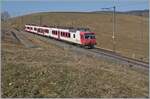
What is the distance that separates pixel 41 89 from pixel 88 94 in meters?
1.86

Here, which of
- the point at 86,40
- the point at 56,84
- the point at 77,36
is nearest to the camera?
the point at 56,84

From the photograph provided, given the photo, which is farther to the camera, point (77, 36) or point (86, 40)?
point (77, 36)

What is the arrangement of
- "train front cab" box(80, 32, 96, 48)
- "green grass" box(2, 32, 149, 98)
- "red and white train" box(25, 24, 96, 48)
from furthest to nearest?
"red and white train" box(25, 24, 96, 48) < "train front cab" box(80, 32, 96, 48) < "green grass" box(2, 32, 149, 98)

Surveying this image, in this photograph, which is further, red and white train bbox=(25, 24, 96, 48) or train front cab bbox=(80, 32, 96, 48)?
red and white train bbox=(25, 24, 96, 48)

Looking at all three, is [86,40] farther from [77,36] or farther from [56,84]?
[56,84]

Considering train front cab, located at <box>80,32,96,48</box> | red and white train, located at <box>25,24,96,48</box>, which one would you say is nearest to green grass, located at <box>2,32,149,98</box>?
train front cab, located at <box>80,32,96,48</box>

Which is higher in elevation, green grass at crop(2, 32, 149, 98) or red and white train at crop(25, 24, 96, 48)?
red and white train at crop(25, 24, 96, 48)

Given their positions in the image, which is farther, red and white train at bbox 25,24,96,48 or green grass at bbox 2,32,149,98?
red and white train at bbox 25,24,96,48

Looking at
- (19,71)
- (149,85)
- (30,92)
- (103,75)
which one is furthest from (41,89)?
(149,85)

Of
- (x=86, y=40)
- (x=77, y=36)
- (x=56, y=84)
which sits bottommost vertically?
(x=56, y=84)

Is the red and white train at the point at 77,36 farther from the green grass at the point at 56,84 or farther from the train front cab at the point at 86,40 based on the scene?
the green grass at the point at 56,84

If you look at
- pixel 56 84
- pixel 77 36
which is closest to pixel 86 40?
pixel 77 36

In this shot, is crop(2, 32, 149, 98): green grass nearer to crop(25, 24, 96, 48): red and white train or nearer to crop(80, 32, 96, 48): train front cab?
crop(80, 32, 96, 48): train front cab

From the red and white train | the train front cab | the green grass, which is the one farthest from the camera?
the red and white train
